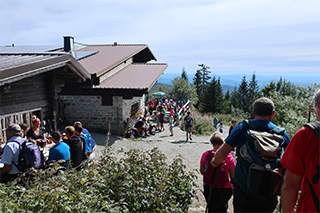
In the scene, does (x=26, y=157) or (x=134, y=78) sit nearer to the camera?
(x=26, y=157)

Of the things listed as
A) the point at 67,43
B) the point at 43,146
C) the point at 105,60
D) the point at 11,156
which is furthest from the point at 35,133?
the point at 67,43

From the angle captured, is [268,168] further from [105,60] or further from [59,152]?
[105,60]

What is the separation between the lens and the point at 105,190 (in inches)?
117

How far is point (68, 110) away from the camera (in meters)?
11.9

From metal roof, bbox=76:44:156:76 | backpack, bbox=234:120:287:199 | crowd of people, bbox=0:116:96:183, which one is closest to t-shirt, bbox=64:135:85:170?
crowd of people, bbox=0:116:96:183

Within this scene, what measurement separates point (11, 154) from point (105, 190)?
1575 mm

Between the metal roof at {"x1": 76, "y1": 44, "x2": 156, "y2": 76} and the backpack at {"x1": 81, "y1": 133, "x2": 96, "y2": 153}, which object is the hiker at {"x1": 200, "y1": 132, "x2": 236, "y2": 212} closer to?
the backpack at {"x1": 81, "y1": 133, "x2": 96, "y2": 153}

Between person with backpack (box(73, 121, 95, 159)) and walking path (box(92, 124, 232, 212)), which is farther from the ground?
person with backpack (box(73, 121, 95, 159))

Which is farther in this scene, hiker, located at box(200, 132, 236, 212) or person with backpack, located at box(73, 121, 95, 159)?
person with backpack, located at box(73, 121, 95, 159)

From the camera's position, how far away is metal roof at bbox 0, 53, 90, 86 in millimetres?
3801

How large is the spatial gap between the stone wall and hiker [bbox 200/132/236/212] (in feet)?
28.2

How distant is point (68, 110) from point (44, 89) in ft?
20.2

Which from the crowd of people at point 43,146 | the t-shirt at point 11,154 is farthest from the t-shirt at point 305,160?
the t-shirt at point 11,154

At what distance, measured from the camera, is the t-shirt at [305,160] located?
1.70m
